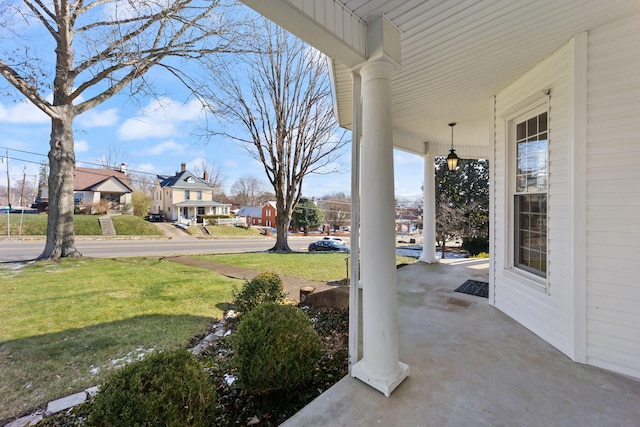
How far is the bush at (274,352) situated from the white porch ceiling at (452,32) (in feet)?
6.88

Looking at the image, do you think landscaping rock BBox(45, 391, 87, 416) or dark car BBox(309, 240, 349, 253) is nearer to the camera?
landscaping rock BBox(45, 391, 87, 416)

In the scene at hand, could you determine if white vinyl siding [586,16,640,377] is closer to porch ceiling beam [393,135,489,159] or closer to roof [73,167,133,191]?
porch ceiling beam [393,135,489,159]

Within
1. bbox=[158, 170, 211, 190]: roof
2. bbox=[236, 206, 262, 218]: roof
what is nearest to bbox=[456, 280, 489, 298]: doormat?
bbox=[158, 170, 211, 190]: roof

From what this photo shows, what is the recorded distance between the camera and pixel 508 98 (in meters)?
3.36

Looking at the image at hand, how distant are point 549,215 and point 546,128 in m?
0.98

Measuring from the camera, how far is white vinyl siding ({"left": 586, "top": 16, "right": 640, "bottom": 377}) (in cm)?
209

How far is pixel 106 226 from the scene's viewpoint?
18312 millimetres

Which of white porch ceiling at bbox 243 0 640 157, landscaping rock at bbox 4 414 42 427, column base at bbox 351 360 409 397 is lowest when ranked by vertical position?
landscaping rock at bbox 4 414 42 427

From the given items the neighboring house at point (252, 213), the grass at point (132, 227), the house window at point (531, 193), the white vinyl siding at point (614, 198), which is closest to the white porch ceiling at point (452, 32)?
the white vinyl siding at point (614, 198)

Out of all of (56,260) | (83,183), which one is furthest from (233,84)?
(83,183)

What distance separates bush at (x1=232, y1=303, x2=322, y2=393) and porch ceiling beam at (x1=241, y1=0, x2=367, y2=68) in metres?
2.08

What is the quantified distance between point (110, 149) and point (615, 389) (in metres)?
23.7

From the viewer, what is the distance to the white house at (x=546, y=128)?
1.92 m

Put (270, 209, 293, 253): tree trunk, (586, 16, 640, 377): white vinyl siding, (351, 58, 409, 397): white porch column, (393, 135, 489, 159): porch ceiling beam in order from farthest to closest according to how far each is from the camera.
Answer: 1. (270, 209, 293, 253): tree trunk
2. (393, 135, 489, 159): porch ceiling beam
3. (586, 16, 640, 377): white vinyl siding
4. (351, 58, 409, 397): white porch column
